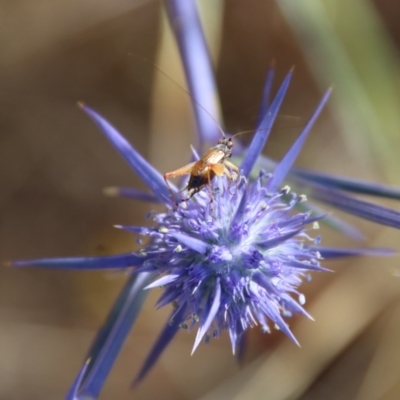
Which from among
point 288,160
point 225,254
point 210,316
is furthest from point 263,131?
point 210,316

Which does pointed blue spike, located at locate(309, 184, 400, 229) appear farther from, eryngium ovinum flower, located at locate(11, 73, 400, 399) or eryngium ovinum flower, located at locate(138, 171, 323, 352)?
eryngium ovinum flower, located at locate(138, 171, 323, 352)

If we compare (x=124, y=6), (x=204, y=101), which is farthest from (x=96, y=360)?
(x=124, y=6)

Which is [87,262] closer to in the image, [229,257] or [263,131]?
[229,257]

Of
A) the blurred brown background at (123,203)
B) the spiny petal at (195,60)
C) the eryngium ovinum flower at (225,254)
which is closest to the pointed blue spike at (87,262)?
the eryngium ovinum flower at (225,254)

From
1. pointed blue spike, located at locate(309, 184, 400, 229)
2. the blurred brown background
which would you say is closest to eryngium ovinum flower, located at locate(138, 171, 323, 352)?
pointed blue spike, located at locate(309, 184, 400, 229)

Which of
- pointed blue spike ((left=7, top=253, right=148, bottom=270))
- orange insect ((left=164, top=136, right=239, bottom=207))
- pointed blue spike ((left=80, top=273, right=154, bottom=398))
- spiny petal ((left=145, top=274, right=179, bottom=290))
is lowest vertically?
pointed blue spike ((left=80, top=273, right=154, bottom=398))

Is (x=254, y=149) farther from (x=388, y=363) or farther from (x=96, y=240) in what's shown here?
(x=388, y=363)

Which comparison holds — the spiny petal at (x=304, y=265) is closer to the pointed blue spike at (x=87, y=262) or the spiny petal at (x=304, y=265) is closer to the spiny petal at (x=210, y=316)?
the spiny petal at (x=210, y=316)
